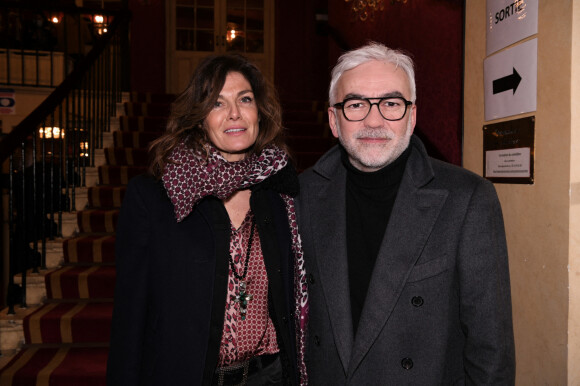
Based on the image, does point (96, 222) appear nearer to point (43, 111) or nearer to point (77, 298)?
point (77, 298)

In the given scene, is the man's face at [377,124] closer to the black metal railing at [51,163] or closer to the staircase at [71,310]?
the staircase at [71,310]

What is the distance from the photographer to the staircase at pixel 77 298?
2.50 meters

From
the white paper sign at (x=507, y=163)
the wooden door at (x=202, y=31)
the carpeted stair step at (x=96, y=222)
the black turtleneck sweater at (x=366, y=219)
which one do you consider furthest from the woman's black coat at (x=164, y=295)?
the wooden door at (x=202, y=31)

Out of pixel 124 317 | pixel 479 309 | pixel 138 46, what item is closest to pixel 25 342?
pixel 124 317

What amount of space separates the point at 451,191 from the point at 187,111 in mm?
941

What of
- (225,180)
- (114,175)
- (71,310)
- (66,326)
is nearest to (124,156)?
(114,175)

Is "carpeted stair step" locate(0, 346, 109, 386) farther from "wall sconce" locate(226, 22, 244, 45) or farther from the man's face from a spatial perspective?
"wall sconce" locate(226, 22, 244, 45)

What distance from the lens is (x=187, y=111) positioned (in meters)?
1.46

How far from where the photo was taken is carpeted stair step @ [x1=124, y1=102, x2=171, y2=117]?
17.9 feet

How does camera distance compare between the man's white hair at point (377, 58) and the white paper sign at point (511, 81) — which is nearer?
the man's white hair at point (377, 58)

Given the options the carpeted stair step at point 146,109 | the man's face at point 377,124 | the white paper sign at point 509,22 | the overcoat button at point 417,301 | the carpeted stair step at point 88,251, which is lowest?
the carpeted stair step at point 88,251

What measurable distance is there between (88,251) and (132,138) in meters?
1.83

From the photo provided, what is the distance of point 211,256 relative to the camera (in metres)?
1.32

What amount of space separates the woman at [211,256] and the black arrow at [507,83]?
922 millimetres
